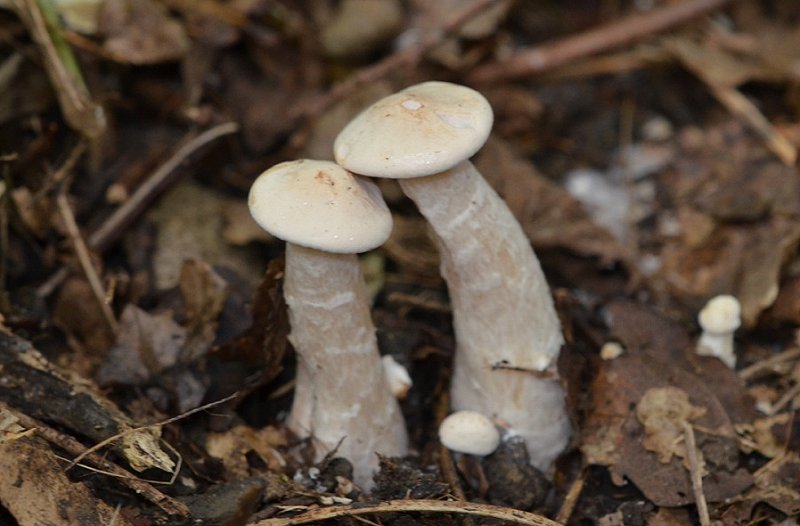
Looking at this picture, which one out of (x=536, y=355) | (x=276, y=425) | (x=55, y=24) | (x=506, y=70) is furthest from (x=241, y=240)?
(x=506, y=70)

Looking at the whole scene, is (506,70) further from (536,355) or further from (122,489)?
(122,489)

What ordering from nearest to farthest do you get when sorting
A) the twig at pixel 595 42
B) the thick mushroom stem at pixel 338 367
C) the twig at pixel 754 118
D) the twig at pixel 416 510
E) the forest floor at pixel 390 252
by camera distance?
the twig at pixel 416 510 < the thick mushroom stem at pixel 338 367 < the forest floor at pixel 390 252 < the twig at pixel 754 118 < the twig at pixel 595 42

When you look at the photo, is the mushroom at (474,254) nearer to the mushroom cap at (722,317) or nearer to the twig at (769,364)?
the mushroom cap at (722,317)

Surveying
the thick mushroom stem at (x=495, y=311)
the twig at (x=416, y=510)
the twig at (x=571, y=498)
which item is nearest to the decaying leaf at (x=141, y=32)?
the thick mushroom stem at (x=495, y=311)

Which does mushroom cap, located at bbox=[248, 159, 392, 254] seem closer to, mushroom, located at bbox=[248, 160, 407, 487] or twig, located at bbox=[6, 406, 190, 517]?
mushroom, located at bbox=[248, 160, 407, 487]

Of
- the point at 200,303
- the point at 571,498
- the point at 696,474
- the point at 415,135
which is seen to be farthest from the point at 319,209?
the point at 696,474

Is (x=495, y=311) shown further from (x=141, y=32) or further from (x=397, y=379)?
(x=141, y=32)

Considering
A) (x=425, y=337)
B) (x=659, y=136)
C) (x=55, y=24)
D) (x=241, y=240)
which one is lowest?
(x=659, y=136)
